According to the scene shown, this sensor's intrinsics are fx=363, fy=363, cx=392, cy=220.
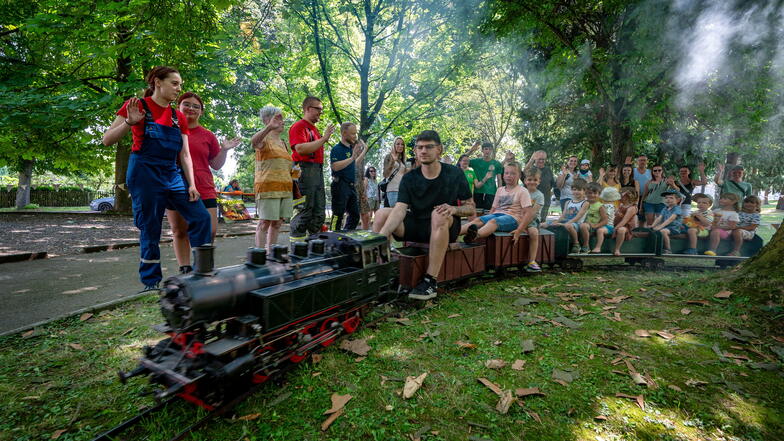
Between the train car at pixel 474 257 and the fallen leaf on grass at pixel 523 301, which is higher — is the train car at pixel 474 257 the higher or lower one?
the higher one

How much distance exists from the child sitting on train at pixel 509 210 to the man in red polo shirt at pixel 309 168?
242cm

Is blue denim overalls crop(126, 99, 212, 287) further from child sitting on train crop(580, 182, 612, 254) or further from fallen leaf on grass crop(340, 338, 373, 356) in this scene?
child sitting on train crop(580, 182, 612, 254)

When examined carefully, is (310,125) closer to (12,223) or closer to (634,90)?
(634,90)

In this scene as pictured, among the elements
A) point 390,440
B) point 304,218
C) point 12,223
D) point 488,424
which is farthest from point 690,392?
point 12,223

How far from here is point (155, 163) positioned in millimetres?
3957

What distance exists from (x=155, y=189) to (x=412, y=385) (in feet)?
11.2

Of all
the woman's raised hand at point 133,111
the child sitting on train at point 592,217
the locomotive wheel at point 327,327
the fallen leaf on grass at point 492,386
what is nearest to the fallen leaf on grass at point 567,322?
the fallen leaf on grass at point 492,386

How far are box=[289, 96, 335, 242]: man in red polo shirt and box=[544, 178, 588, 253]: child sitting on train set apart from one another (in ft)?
15.0

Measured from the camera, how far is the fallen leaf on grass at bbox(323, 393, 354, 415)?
248cm

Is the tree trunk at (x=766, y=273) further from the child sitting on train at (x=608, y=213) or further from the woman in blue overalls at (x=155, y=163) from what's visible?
the woman in blue overalls at (x=155, y=163)

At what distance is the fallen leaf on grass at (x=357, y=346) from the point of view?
3.37 m

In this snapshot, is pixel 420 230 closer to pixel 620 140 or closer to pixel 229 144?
pixel 229 144

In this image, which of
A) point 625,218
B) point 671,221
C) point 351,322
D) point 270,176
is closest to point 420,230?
point 351,322

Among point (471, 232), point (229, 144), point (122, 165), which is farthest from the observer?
point (122, 165)
